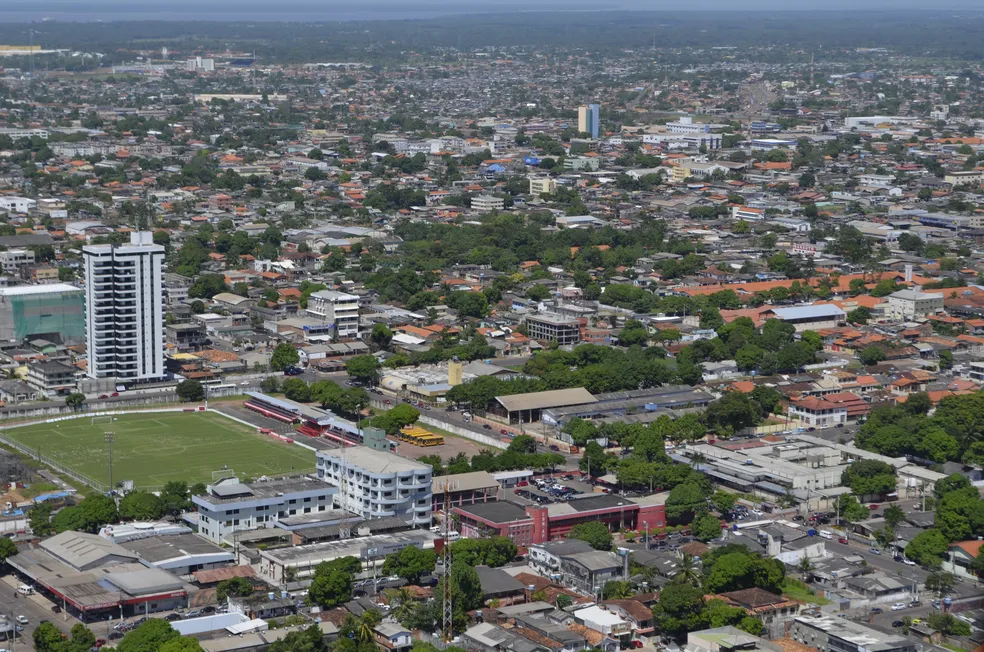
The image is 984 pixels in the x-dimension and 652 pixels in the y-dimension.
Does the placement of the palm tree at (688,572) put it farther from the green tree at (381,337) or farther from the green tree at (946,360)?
the green tree at (381,337)

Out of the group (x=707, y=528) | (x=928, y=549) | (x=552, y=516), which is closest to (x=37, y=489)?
(x=552, y=516)

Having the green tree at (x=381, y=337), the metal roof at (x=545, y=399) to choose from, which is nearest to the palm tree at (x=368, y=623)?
the metal roof at (x=545, y=399)

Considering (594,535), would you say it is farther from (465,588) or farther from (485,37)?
(485,37)

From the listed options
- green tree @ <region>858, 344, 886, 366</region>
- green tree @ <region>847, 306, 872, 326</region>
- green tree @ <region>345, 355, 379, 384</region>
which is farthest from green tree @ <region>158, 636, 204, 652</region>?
green tree @ <region>847, 306, 872, 326</region>

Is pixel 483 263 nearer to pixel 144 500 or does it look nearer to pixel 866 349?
pixel 866 349

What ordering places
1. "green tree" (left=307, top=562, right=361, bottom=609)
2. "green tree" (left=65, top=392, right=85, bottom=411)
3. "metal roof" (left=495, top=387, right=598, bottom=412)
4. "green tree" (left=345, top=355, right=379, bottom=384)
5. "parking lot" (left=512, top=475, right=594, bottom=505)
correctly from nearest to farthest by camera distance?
"green tree" (left=307, top=562, right=361, bottom=609) → "parking lot" (left=512, top=475, right=594, bottom=505) → "metal roof" (left=495, top=387, right=598, bottom=412) → "green tree" (left=65, top=392, right=85, bottom=411) → "green tree" (left=345, top=355, right=379, bottom=384)

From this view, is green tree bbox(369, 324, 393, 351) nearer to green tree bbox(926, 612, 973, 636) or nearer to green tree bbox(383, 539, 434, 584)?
green tree bbox(383, 539, 434, 584)
